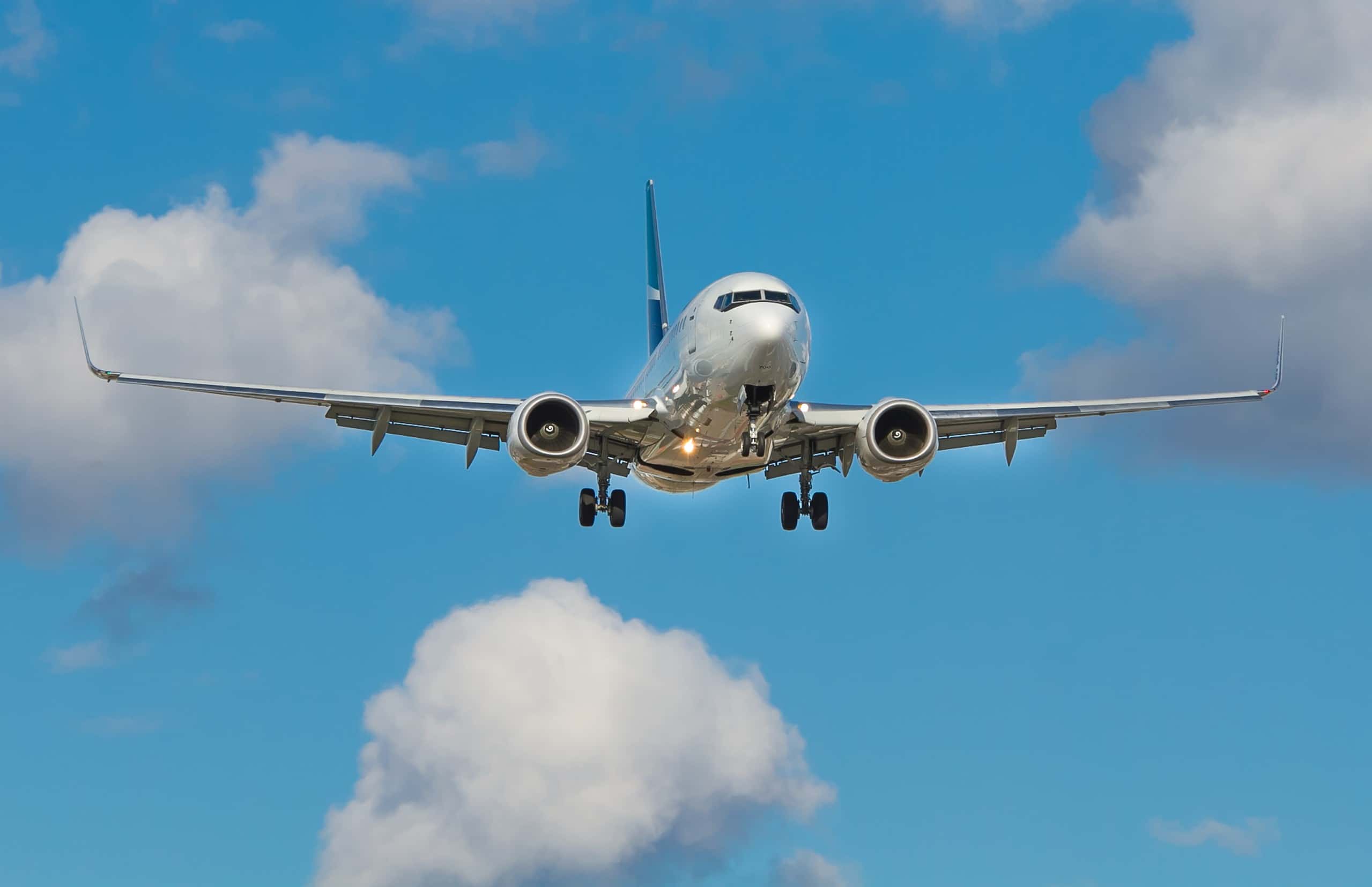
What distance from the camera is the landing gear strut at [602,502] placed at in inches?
1500

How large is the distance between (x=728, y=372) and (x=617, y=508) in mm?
7557

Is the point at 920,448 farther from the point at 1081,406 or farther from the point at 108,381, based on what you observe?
the point at 108,381

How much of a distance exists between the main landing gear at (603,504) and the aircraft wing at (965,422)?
3.83 meters

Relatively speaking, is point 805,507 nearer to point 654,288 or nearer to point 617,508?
point 617,508

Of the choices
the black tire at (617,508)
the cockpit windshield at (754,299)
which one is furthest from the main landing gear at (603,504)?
the cockpit windshield at (754,299)

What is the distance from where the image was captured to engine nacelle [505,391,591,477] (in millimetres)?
33469

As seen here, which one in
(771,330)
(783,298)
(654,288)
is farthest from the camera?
(654,288)

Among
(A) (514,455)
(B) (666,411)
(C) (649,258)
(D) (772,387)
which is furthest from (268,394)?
(C) (649,258)

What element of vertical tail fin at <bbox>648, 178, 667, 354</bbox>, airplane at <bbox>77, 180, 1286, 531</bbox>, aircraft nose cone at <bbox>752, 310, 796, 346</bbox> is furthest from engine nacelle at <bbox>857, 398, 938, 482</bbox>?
vertical tail fin at <bbox>648, 178, 667, 354</bbox>

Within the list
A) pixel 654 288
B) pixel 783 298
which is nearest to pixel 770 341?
pixel 783 298

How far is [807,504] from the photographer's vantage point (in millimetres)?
38844

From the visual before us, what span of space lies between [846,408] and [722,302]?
5247 millimetres

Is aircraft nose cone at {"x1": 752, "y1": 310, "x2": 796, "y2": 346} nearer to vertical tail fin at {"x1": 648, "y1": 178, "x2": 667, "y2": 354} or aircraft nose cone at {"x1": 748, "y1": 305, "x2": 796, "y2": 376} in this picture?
aircraft nose cone at {"x1": 748, "y1": 305, "x2": 796, "y2": 376}

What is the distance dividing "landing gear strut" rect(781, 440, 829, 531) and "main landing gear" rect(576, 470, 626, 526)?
3961 mm
